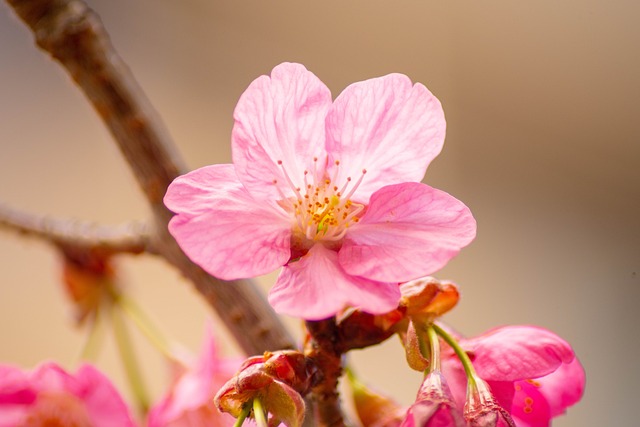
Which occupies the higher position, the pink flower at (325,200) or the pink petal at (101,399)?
the pink flower at (325,200)

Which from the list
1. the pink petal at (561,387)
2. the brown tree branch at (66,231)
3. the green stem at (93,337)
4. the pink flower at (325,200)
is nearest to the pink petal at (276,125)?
the pink flower at (325,200)

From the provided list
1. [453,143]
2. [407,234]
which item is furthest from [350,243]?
[453,143]

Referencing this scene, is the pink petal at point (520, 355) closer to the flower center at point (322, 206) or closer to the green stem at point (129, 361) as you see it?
the flower center at point (322, 206)

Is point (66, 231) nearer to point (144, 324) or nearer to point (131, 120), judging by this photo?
point (144, 324)

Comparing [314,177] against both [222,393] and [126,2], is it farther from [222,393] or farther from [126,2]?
[126,2]

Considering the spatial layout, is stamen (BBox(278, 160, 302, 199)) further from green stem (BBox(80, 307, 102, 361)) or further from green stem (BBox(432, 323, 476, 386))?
green stem (BBox(80, 307, 102, 361))

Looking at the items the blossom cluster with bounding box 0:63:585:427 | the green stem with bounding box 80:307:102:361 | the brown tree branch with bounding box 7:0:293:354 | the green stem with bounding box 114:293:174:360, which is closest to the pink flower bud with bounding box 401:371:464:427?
the blossom cluster with bounding box 0:63:585:427
